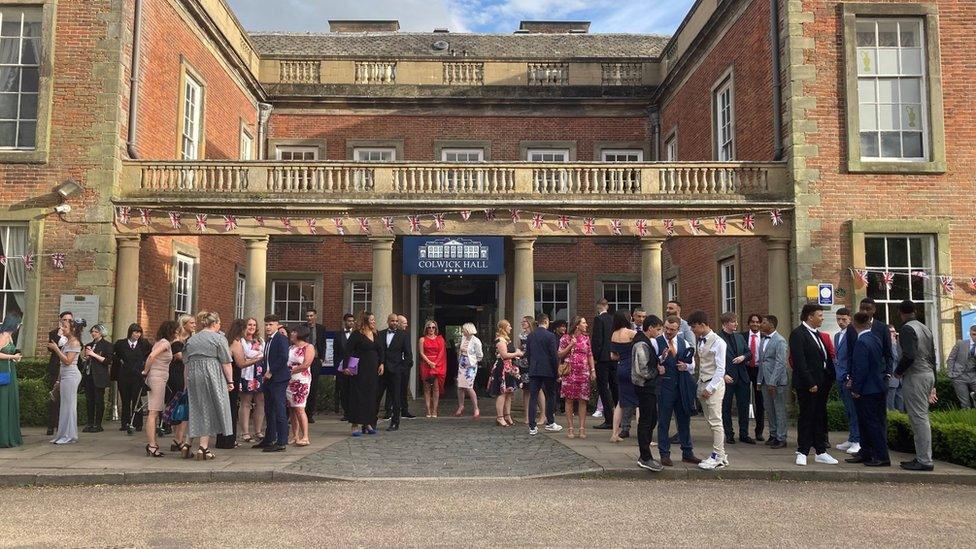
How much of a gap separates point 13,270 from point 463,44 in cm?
1588

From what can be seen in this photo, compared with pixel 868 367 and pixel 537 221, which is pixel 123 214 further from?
pixel 868 367

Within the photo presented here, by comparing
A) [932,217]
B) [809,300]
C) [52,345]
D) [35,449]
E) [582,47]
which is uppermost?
[582,47]

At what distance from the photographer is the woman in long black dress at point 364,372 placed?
1050 centimetres

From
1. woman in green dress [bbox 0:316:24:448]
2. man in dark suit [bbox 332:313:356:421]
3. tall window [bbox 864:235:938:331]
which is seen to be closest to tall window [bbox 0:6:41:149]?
woman in green dress [bbox 0:316:24:448]

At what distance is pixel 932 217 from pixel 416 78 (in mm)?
14088

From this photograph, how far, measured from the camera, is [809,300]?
13.3m

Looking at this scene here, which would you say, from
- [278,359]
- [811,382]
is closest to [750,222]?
[811,382]

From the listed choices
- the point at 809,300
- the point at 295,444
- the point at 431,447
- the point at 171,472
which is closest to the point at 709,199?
the point at 809,300

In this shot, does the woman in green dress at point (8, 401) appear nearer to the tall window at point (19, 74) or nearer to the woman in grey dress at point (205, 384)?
the woman in grey dress at point (205, 384)

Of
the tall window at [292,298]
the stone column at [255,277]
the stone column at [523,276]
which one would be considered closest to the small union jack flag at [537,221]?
the stone column at [523,276]

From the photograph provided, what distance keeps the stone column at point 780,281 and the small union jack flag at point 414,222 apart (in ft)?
22.3

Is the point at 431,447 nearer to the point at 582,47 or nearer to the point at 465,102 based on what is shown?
the point at 465,102

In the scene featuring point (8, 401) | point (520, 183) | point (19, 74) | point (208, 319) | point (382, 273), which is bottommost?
point (8, 401)

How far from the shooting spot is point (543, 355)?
10375mm
